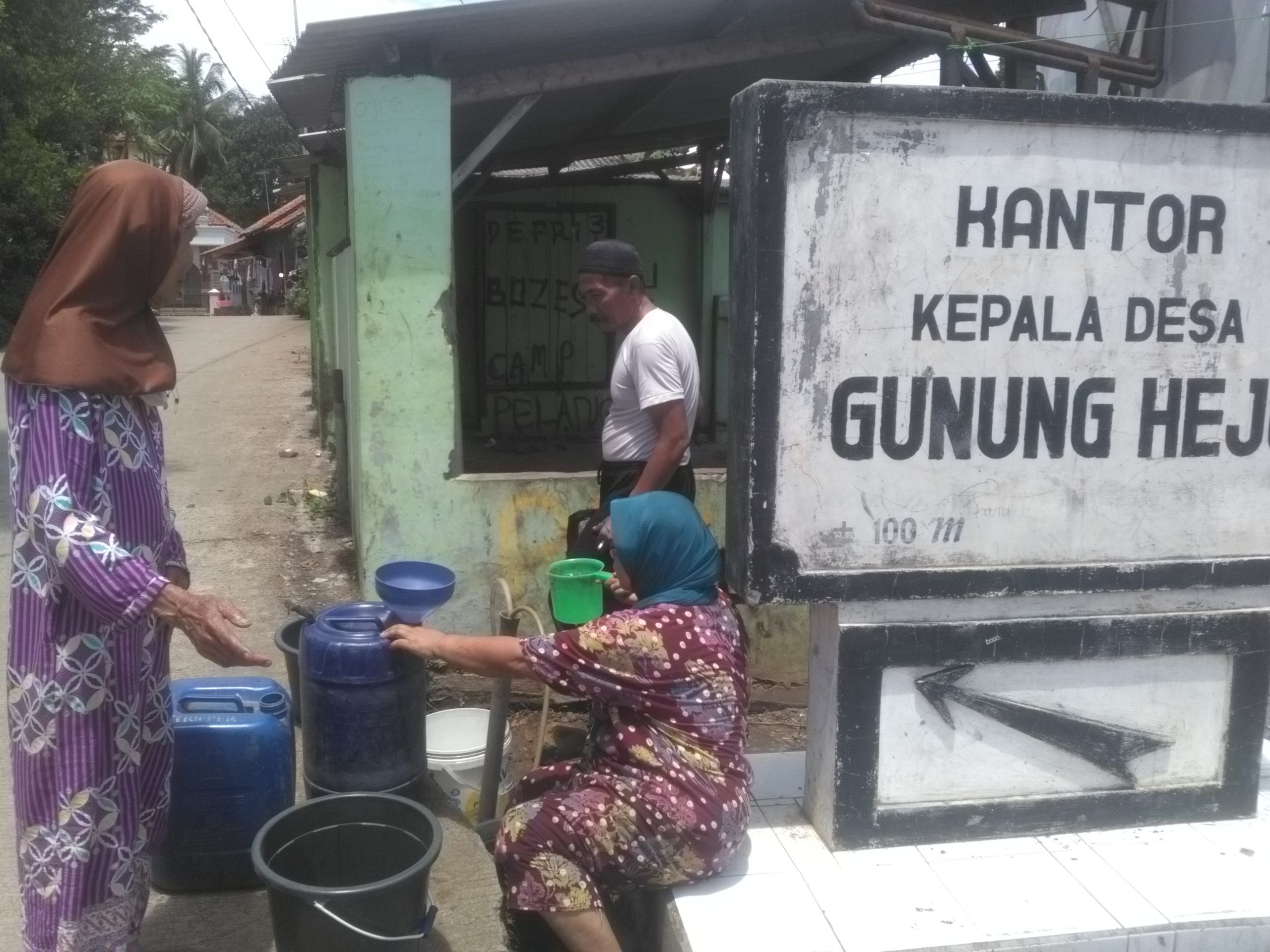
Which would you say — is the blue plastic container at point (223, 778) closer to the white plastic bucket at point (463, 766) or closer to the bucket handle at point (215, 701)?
the bucket handle at point (215, 701)

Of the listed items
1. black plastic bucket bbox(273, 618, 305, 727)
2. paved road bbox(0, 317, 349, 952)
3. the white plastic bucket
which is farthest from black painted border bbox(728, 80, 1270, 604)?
black plastic bucket bbox(273, 618, 305, 727)

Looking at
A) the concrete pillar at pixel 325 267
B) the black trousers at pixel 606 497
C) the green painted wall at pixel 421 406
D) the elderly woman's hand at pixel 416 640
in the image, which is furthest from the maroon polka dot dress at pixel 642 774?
the concrete pillar at pixel 325 267

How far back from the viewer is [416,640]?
271 centimetres

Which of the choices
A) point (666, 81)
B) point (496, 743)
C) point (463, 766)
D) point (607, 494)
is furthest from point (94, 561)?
point (666, 81)

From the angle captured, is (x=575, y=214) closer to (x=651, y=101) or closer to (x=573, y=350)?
(x=573, y=350)

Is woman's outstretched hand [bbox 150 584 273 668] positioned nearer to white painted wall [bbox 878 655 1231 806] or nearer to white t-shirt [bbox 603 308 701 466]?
white painted wall [bbox 878 655 1231 806]

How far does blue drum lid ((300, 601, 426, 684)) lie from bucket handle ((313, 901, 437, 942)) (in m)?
0.74

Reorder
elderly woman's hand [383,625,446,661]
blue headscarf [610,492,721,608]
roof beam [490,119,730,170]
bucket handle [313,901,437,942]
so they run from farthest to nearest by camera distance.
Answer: roof beam [490,119,730,170], elderly woman's hand [383,625,446,661], blue headscarf [610,492,721,608], bucket handle [313,901,437,942]

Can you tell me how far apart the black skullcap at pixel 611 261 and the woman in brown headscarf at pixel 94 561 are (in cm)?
166

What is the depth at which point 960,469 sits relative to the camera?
2.66 meters

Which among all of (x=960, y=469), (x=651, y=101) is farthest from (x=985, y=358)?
(x=651, y=101)

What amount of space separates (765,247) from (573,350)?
746cm

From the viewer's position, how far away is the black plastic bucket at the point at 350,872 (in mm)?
2391

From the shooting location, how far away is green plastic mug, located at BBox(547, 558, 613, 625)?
121 inches
